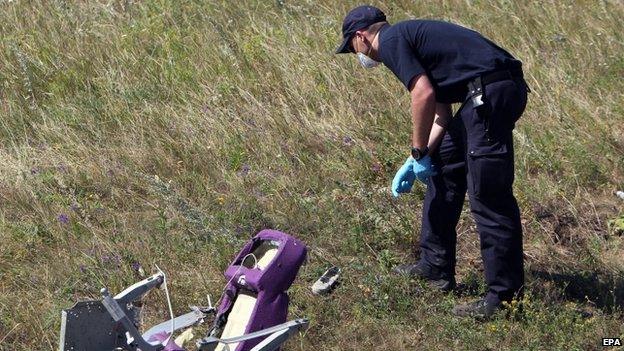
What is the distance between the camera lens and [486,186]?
5.08 metres

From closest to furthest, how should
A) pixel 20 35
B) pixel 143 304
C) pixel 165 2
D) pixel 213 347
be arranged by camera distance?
pixel 213 347 → pixel 143 304 → pixel 20 35 → pixel 165 2

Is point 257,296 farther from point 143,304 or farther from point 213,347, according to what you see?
point 143,304

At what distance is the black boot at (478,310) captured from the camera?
5297 millimetres

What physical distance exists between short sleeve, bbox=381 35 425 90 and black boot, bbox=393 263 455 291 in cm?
115

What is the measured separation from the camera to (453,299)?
554 cm

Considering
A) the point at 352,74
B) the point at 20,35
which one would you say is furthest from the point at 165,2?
the point at 352,74

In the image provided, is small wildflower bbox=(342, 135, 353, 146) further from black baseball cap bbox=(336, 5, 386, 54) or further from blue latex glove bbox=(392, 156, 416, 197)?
black baseball cap bbox=(336, 5, 386, 54)

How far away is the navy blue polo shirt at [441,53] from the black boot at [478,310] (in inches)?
44.1

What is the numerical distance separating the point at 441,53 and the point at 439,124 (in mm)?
442

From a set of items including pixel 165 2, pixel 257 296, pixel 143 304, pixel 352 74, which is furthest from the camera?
pixel 165 2

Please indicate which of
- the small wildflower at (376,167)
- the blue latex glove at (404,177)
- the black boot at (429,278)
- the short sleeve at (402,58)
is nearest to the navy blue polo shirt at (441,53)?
the short sleeve at (402,58)

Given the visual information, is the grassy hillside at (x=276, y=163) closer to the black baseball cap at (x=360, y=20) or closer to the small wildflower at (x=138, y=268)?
the small wildflower at (x=138, y=268)

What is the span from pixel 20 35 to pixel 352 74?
2.89 m

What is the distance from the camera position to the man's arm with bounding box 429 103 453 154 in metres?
5.37
